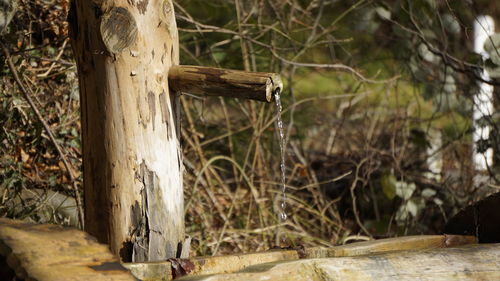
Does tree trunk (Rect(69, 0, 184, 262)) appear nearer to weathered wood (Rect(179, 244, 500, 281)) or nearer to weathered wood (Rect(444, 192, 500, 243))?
weathered wood (Rect(179, 244, 500, 281))

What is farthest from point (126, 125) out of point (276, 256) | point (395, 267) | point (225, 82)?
point (395, 267)

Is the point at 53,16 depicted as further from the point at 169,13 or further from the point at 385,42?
the point at 385,42

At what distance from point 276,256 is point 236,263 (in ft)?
0.66

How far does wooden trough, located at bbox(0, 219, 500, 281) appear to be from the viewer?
7.31 ft

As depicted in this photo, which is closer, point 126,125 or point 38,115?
point 126,125

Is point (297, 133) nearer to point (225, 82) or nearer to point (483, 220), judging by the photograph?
point (483, 220)

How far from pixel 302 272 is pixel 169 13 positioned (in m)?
1.16

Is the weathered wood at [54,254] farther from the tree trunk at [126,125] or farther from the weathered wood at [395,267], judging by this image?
the tree trunk at [126,125]

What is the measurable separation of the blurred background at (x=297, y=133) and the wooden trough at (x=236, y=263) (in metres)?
1.55

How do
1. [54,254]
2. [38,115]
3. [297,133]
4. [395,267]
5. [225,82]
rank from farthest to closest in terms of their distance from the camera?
[297,133] < [38,115] < [225,82] < [395,267] < [54,254]

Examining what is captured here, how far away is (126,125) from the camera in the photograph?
2.82 metres

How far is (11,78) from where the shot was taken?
4082 mm

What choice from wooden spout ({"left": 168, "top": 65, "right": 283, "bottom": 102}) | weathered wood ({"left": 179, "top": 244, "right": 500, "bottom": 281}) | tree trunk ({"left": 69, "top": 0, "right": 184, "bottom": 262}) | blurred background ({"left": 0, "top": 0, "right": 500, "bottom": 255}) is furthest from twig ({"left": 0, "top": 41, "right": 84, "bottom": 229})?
weathered wood ({"left": 179, "top": 244, "right": 500, "bottom": 281})

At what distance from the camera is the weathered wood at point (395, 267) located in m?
2.51
